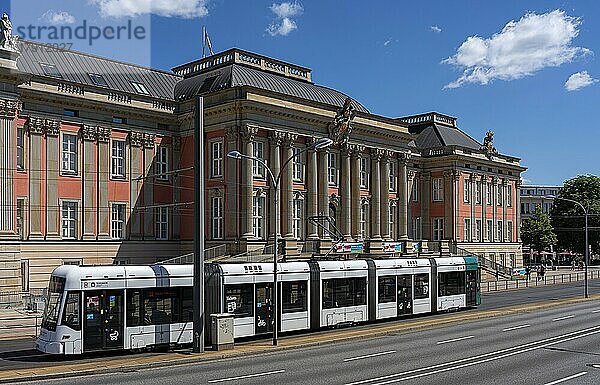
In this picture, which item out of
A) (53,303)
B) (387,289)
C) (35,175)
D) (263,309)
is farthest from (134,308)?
(35,175)

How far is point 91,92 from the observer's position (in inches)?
2106

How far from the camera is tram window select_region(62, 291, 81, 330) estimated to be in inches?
987

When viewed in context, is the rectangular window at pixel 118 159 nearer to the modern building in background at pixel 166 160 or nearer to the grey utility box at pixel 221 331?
the modern building in background at pixel 166 160

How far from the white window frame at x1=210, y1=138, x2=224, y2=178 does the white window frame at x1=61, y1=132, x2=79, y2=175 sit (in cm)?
1019

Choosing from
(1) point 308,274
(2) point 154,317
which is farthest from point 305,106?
(2) point 154,317

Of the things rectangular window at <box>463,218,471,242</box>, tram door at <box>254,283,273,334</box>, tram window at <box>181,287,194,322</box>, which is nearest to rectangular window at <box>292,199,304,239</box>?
tram door at <box>254,283,273,334</box>

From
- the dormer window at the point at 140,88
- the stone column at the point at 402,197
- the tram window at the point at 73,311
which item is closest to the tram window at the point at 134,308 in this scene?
the tram window at the point at 73,311

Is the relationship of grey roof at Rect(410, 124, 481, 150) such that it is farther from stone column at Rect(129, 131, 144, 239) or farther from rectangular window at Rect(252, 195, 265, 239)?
stone column at Rect(129, 131, 144, 239)

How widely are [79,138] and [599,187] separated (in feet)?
309

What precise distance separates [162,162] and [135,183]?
3.22m

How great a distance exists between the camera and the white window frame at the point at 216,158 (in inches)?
2227

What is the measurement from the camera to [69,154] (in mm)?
52938

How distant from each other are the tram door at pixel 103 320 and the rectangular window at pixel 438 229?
206ft

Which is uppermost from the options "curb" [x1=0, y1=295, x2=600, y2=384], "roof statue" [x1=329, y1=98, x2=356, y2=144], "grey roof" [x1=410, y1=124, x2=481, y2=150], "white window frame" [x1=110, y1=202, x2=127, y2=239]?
"grey roof" [x1=410, y1=124, x2=481, y2=150]
